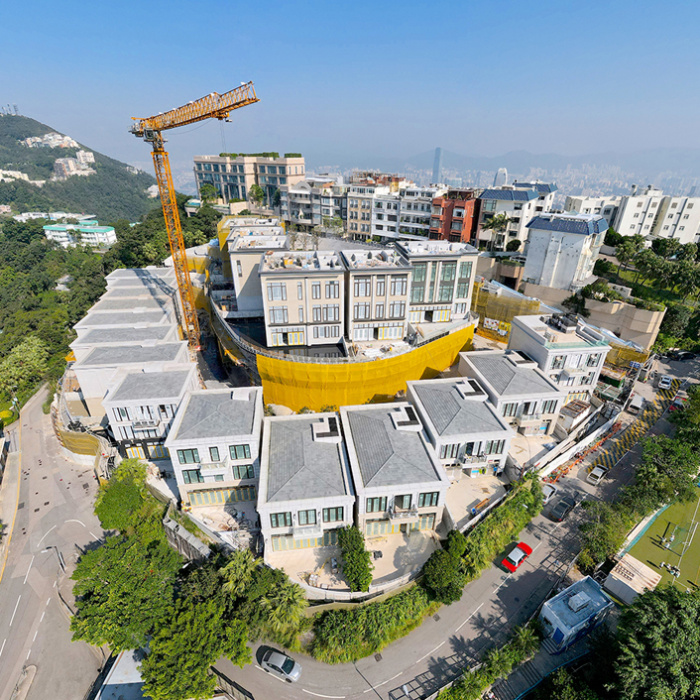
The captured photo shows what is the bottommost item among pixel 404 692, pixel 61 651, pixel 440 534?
pixel 61 651

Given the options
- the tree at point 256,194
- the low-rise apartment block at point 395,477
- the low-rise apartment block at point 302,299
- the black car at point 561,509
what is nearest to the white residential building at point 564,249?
the low-rise apartment block at point 302,299

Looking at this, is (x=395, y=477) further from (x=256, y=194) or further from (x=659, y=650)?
(x=256, y=194)

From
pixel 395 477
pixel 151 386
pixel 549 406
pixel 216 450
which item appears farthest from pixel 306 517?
pixel 549 406

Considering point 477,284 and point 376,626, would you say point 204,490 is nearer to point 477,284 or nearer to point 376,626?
point 376,626

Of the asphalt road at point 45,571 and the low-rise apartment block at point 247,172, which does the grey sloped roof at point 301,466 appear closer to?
the asphalt road at point 45,571

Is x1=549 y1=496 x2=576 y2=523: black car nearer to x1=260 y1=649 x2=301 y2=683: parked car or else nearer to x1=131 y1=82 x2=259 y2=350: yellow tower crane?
x1=260 y1=649 x2=301 y2=683: parked car

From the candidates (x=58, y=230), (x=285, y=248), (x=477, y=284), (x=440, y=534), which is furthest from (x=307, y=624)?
(x=58, y=230)
